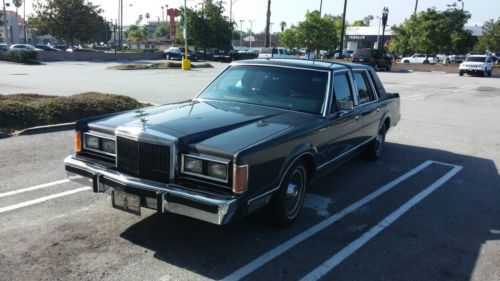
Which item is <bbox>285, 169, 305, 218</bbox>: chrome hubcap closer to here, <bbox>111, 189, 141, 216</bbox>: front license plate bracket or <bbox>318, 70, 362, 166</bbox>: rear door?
<bbox>318, 70, 362, 166</bbox>: rear door

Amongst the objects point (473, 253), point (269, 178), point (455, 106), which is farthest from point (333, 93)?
point (455, 106)

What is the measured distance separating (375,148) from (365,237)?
10.5ft

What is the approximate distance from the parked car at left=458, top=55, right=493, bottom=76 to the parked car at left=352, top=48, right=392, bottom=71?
6427 mm

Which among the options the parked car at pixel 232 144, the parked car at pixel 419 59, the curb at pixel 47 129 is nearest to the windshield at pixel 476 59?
the parked car at pixel 419 59

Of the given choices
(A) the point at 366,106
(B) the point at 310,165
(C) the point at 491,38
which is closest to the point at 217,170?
(B) the point at 310,165

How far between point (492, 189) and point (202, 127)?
15.1 feet

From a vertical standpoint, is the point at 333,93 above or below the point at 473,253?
above

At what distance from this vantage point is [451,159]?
8172 millimetres

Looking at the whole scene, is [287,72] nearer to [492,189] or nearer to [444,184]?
[444,184]

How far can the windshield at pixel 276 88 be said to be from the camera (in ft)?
17.3

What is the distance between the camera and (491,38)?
6462cm

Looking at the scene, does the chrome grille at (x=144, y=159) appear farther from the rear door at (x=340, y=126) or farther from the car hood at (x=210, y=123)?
the rear door at (x=340, y=126)

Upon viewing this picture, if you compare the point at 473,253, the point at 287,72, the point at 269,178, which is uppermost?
the point at 287,72

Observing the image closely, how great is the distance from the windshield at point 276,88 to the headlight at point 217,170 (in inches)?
68.1
